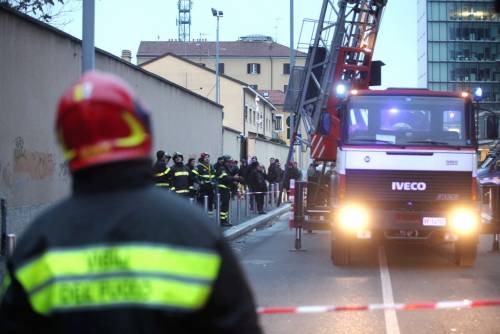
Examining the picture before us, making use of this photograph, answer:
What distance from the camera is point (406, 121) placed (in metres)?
12.1

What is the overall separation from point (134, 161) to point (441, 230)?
404 inches

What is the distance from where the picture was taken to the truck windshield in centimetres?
1201

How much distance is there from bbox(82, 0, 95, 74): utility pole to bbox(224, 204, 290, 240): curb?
5953 millimetres

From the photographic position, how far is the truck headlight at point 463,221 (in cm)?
1177

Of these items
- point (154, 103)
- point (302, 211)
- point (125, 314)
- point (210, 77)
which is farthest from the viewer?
point (210, 77)

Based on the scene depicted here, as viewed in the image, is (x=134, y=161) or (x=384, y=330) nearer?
(x=134, y=161)

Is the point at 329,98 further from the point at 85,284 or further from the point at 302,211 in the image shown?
the point at 85,284

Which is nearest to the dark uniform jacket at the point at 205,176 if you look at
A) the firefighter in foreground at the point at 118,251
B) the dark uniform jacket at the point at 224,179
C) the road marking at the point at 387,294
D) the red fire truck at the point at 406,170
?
the dark uniform jacket at the point at 224,179

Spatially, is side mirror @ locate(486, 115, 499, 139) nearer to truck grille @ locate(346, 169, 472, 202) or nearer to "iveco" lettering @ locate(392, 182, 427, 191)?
truck grille @ locate(346, 169, 472, 202)

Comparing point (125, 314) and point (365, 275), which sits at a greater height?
point (125, 314)

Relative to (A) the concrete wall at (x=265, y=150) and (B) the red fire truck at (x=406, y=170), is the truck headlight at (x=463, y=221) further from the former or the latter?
(A) the concrete wall at (x=265, y=150)

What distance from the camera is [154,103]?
898 inches

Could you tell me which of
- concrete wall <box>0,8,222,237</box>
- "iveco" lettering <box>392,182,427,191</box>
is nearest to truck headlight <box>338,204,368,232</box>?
"iveco" lettering <box>392,182,427,191</box>

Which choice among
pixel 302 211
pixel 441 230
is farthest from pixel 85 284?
pixel 302 211
